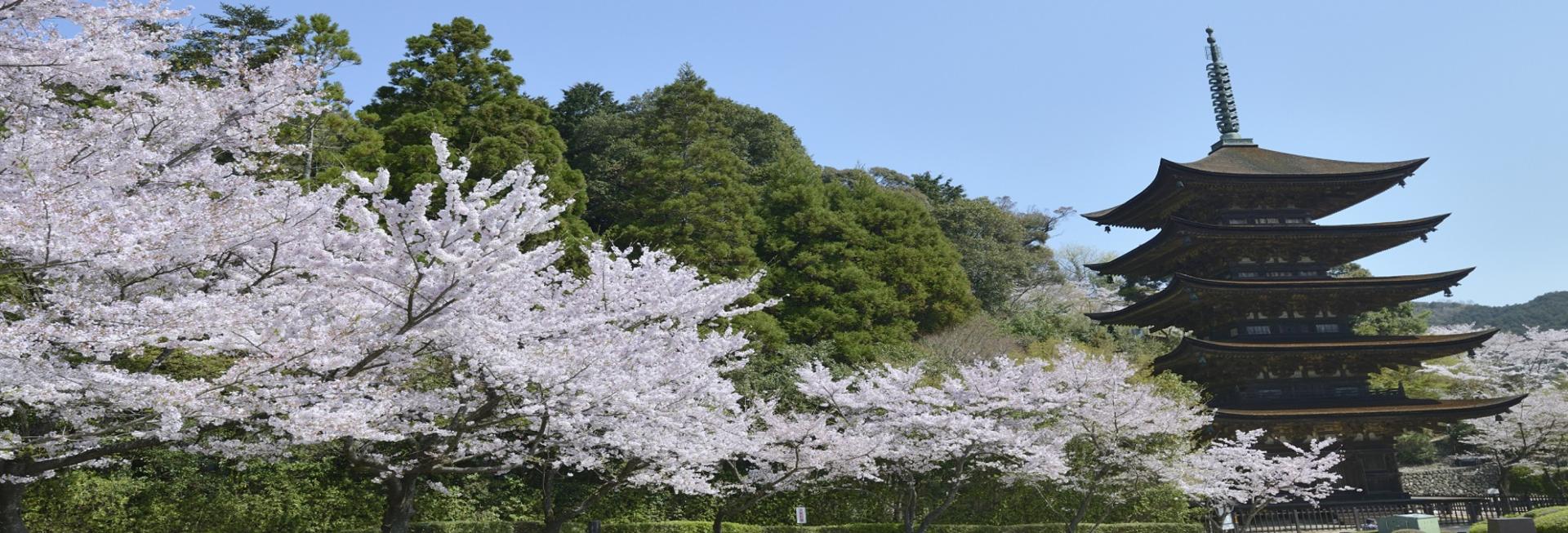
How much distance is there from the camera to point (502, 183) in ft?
25.1

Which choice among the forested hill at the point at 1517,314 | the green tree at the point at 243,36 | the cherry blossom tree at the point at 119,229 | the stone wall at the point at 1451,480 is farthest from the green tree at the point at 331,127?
the forested hill at the point at 1517,314

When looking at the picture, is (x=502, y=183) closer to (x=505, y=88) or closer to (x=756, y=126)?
(x=505, y=88)

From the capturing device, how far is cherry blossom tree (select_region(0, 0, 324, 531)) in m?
6.15

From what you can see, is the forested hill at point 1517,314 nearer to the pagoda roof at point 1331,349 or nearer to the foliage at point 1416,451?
the foliage at point 1416,451

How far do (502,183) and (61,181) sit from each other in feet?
9.61

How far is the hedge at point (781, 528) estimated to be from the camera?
49.6 feet

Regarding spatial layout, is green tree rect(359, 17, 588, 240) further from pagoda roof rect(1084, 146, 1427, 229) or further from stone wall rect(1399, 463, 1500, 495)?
stone wall rect(1399, 463, 1500, 495)

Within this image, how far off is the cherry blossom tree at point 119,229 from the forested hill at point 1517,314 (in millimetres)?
59324

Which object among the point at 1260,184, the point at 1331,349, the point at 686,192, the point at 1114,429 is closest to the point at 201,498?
the point at 1114,429

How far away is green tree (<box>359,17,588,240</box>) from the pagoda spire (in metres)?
17.3

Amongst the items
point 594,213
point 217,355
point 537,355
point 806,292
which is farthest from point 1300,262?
point 217,355

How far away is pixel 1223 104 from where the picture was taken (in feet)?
89.0

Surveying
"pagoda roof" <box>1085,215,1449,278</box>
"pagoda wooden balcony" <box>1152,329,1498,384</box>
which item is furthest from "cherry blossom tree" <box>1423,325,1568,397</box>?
"pagoda wooden balcony" <box>1152,329,1498,384</box>

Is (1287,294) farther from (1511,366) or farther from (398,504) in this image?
(1511,366)
